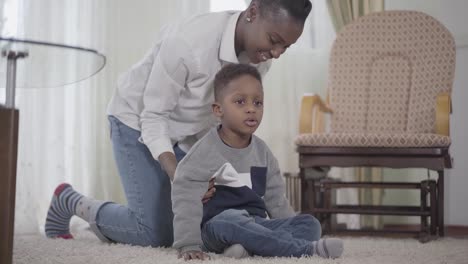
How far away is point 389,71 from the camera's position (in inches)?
119

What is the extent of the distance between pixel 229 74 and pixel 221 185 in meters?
0.29

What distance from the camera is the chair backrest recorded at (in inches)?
115

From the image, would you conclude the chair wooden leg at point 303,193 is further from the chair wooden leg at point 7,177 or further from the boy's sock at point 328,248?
the chair wooden leg at point 7,177

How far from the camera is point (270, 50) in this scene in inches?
67.9

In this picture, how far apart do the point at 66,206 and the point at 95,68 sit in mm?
825

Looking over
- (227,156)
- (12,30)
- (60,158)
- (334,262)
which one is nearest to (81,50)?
(227,156)

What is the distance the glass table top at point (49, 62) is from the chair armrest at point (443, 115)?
→ 1590 mm

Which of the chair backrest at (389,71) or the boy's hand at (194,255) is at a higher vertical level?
the chair backrest at (389,71)

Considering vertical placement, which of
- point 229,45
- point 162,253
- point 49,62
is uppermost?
point 229,45

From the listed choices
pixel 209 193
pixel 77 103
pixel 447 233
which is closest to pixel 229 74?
pixel 209 193

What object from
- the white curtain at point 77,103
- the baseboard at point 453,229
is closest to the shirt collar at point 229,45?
the white curtain at point 77,103

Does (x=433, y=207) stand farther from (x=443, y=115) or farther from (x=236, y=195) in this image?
(x=236, y=195)

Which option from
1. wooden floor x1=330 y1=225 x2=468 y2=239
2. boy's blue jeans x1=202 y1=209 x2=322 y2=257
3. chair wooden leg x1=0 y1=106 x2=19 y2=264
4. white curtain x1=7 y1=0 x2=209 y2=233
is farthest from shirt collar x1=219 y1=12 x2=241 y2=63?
white curtain x1=7 y1=0 x2=209 y2=233

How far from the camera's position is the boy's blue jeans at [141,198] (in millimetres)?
1911
